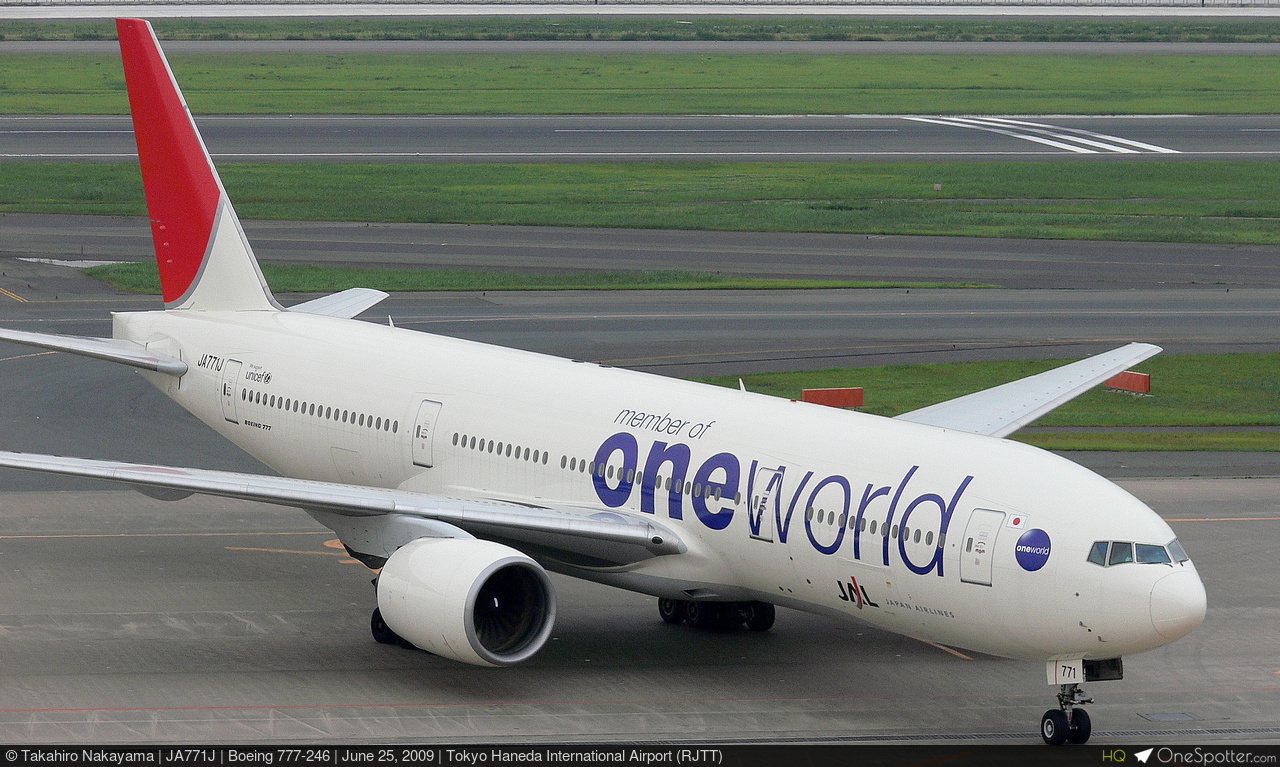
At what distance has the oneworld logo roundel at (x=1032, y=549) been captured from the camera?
22.0 meters

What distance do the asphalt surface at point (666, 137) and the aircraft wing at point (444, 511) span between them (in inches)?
2474

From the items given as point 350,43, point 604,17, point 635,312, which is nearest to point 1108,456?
point 635,312

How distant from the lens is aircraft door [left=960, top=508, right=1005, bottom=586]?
22453 mm

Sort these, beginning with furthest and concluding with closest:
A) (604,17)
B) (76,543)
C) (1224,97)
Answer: (604,17) → (1224,97) → (76,543)

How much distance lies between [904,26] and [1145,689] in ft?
506

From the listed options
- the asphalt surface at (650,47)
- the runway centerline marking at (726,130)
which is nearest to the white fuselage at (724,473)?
the runway centerline marking at (726,130)

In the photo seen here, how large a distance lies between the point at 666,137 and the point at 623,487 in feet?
235

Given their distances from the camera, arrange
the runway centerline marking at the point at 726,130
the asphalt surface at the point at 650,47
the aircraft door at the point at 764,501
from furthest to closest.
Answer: the asphalt surface at the point at 650,47
the runway centerline marking at the point at 726,130
the aircraft door at the point at 764,501

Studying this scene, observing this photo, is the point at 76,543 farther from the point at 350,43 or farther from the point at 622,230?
the point at 350,43

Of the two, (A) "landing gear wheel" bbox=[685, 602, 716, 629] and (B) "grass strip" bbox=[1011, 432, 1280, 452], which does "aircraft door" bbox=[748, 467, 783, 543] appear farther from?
(B) "grass strip" bbox=[1011, 432, 1280, 452]

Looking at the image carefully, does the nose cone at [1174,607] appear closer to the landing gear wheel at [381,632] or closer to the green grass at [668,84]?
the landing gear wheel at [381,632]

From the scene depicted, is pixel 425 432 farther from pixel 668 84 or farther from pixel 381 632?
pixel 668 84

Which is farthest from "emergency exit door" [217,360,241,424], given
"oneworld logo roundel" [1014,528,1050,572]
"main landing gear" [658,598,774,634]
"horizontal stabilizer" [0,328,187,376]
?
"oneworld logo roundel" [1014,528,1050,572]

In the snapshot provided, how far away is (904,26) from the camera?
17288 centimetres
